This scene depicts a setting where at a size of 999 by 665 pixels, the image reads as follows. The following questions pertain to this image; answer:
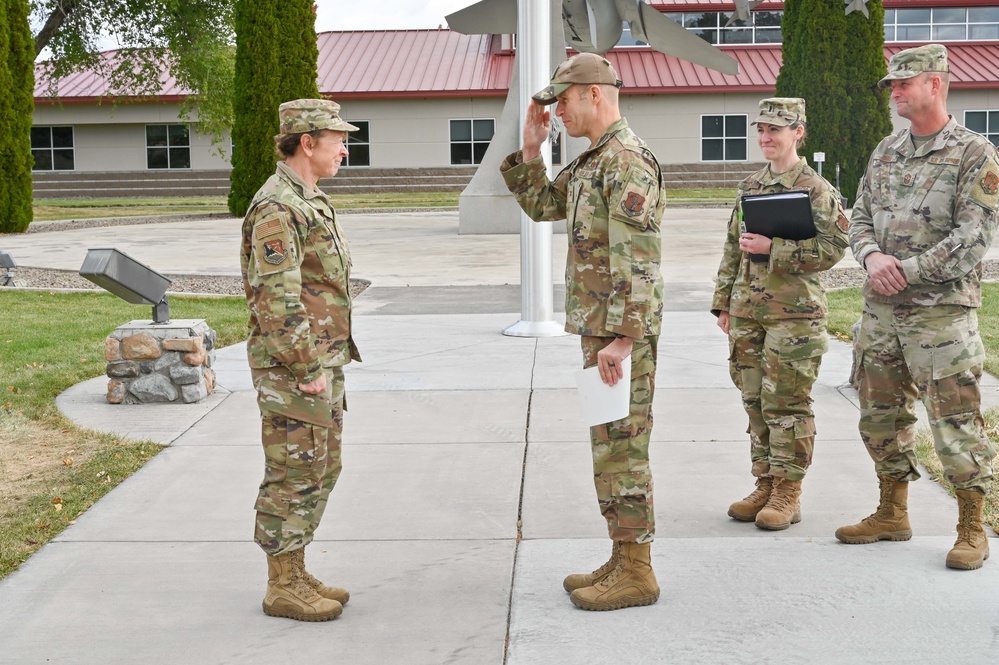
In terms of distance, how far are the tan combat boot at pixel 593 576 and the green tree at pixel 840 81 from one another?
86.4 feet

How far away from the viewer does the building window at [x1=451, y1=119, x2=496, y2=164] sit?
3622 centimetres

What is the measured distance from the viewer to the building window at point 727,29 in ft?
123

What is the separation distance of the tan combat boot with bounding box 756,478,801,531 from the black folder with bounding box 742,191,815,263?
3.68ft

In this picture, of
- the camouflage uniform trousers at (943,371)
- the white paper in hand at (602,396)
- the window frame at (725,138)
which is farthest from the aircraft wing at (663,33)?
the window frame at (725,138)

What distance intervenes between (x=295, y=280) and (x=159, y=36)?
97.1 feet

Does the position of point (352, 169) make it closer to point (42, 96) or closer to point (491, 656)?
point (42, 96)

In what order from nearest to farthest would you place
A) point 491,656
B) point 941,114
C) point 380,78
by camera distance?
point 491,656 → point 941,114 → point 380,78

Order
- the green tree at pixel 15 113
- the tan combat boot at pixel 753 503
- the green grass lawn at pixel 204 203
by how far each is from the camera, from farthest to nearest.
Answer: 1. the green grass lawn at pixel 204 203
2. the green tree at pixel 15 113
3. the tan combat boot at pixel 753 503

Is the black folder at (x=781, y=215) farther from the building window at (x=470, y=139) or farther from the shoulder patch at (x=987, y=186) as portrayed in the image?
the building window at (x=470, y=139)

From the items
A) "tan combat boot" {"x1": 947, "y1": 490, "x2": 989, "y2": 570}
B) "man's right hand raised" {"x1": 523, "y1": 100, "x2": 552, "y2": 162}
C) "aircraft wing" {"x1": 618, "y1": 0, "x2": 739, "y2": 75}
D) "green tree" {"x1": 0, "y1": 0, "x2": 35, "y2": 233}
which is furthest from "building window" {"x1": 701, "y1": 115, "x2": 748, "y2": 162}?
"man's right hand raised" {"x1": 523, "y1": 100, "x2": 552, "y2": 162}

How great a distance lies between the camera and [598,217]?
13.2 ft

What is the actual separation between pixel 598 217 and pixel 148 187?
36753mm

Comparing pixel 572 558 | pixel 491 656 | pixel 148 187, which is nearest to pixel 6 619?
pixel 491 656

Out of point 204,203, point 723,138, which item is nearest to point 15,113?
point 204,203
